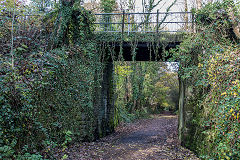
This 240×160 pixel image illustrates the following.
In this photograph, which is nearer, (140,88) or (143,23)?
(143,23)

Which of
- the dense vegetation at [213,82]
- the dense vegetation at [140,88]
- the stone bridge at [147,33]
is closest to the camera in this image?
the dense vegetation at [213,82]

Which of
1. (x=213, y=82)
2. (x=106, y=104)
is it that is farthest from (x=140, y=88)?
(x=213, y=82)

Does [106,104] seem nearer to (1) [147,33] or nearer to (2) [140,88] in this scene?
(1) [147,33]

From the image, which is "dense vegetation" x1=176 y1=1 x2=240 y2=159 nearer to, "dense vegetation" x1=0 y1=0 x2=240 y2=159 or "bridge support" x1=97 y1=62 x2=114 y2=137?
"dense vegetation" x1=0 y1=0 x2=240 y2=159

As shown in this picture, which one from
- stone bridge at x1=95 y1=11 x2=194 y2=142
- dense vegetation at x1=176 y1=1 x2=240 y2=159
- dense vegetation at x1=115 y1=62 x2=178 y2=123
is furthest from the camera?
dense vegetation at x1=115 y1=62 x2=178 y2=123

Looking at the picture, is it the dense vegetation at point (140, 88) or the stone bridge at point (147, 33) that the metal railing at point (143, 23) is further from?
the dense vegetation at point (140, 88)

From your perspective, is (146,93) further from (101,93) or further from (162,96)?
(101,93)

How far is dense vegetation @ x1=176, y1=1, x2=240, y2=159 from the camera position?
4.48 m

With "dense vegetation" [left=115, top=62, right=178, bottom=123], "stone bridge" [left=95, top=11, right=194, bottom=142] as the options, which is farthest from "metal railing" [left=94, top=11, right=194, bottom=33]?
"dense vegetation" [left=115, top=62, right=178, bottom=123]

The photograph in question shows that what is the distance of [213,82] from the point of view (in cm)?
563

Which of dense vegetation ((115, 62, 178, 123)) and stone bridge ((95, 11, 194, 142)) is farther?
dense vegetation ((115, 62, 178, 123))

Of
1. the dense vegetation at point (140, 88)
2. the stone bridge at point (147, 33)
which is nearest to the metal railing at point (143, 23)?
the stone bridge at point (147, 33)


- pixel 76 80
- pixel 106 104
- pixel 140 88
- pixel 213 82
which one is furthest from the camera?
pixel 140 88

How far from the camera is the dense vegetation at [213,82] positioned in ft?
14.7
